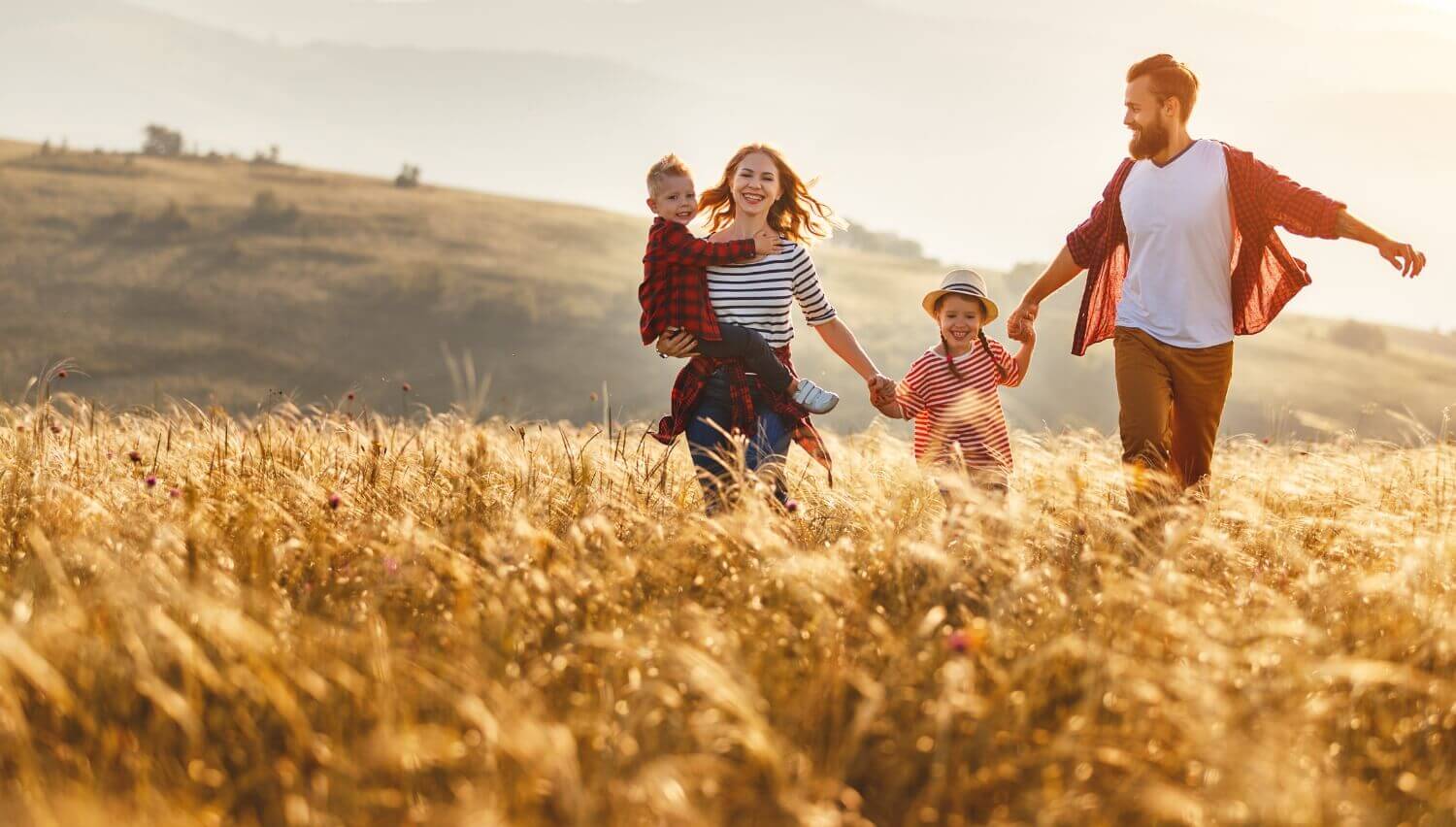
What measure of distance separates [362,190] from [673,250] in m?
70.9

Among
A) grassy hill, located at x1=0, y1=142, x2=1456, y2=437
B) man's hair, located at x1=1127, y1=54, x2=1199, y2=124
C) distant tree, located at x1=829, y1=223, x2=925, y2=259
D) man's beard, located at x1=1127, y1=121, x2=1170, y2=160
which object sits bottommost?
grassy hill, located at x1=0, y1=142, x2=1456, y2=437

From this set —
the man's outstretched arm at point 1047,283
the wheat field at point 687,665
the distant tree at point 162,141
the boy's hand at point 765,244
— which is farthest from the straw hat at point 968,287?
the distant tree at point 162,141

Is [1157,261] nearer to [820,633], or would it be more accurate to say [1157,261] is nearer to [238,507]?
[820,633]

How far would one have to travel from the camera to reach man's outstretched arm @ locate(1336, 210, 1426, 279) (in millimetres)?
4910

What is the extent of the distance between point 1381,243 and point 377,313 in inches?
1811

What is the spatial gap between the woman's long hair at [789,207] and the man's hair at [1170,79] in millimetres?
1677

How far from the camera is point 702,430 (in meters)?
5.07

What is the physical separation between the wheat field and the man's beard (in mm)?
1927

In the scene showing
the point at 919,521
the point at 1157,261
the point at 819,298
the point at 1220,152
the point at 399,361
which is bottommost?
the point at 399,361

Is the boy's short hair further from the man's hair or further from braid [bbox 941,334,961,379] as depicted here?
the man's hair

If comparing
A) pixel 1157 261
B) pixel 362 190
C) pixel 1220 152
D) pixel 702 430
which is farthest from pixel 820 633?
pixel 362 190

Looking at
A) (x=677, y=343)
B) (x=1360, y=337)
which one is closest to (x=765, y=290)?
(x=677, y=343)

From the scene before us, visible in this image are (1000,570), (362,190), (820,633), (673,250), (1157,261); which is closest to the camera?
(820,633)

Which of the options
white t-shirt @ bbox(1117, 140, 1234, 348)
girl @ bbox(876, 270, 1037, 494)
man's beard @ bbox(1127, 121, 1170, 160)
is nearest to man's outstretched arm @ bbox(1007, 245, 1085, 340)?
girl @ bbox(876, 270, 1037, 494)
